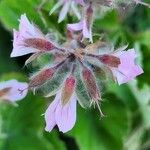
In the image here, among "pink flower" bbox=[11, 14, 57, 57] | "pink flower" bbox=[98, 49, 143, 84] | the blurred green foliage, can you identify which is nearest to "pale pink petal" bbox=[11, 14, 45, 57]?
"pink flower" bbox=[11, 14, 57, 57]

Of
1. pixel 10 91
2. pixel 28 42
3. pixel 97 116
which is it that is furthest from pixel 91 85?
pixel 97 116

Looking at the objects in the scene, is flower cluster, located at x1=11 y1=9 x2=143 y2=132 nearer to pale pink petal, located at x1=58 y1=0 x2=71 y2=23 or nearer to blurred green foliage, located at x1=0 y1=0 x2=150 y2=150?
pale pink petal, located at x1=58 y1=0 x2=71 y2=23

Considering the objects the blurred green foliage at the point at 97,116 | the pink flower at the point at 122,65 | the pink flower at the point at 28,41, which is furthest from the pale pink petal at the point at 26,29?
the blurred green foliage at the point at 97,116

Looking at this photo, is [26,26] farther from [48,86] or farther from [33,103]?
[33,103]

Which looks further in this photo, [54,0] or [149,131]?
[149,131]

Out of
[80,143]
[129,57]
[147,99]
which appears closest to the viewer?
[129,57]

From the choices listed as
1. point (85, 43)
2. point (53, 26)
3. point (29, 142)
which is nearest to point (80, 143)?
point (29, 142)

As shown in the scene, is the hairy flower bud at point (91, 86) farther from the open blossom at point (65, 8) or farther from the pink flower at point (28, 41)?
the open blossom at point (65, 8)
